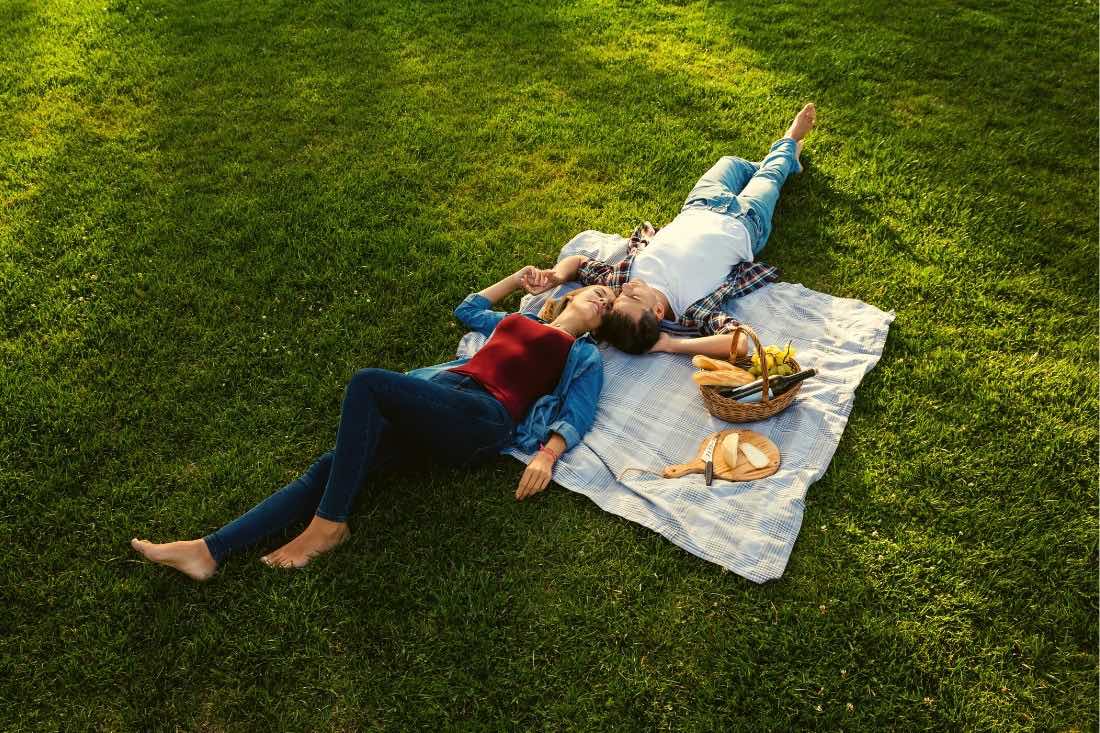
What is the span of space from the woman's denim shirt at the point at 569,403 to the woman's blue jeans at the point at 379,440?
0.74 ft

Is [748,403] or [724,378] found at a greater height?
[724,378]

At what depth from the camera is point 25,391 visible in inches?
196

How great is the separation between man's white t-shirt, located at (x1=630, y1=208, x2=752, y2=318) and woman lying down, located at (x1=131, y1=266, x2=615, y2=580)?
2.14 feet

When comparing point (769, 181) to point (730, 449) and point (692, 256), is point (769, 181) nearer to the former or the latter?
point (692, 256)

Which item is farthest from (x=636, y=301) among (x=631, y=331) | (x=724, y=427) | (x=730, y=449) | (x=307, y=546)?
(x=307, y=546)

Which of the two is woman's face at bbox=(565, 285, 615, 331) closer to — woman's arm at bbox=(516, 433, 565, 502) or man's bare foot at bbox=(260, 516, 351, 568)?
woman's arm at bbox=(516, 433, 565, 502)

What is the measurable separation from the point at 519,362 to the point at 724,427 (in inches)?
58.8

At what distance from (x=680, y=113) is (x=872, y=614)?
6057 millimetres

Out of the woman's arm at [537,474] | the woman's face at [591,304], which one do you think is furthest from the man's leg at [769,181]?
the woman's arm at [537,474]

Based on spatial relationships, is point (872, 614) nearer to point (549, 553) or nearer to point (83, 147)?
point (549, 553)

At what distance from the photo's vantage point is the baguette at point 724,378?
4.68m

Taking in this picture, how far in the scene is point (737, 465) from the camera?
14.9 feet

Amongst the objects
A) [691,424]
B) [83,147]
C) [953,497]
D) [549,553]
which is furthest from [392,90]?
[953,497]

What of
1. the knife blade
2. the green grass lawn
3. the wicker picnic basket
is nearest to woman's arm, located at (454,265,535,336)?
the green grass lawn
